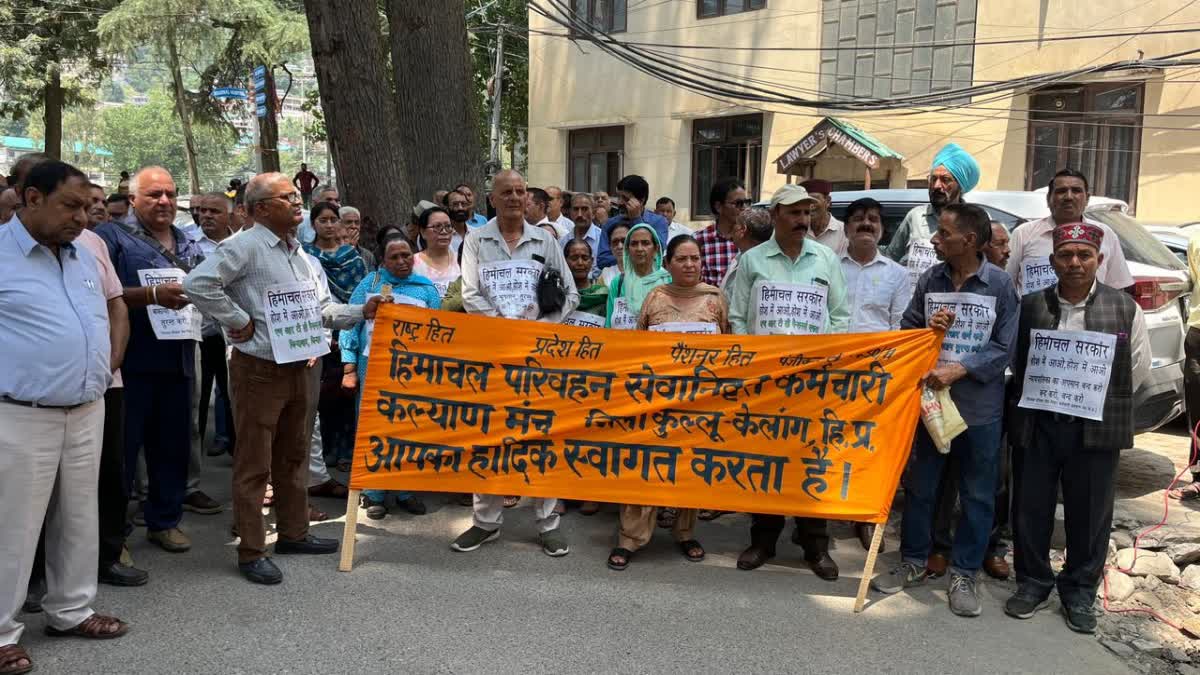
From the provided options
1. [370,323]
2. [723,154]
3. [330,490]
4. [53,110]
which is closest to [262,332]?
[370,323]

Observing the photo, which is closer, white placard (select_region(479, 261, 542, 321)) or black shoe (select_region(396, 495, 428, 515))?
white placard (select_region(479, 261, 542, 321))

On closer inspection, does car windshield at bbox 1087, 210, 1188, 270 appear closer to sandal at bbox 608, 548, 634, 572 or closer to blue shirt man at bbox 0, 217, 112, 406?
sandal at bbox 608, 548, 634, 572

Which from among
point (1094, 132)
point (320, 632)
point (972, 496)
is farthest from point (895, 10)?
point (320, 632)

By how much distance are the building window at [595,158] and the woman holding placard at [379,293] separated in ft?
47.5

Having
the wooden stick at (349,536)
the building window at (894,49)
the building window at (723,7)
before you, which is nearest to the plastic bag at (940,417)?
the wooden stick at (349,536)

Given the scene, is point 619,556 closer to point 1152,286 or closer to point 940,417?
point 940,417

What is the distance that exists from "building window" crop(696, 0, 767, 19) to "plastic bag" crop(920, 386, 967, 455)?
14260 millimetres

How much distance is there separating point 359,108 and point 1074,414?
616 centimetres

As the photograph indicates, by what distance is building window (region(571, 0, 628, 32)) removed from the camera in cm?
1958

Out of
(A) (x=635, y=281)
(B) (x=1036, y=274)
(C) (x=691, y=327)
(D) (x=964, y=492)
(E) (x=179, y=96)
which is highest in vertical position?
(E) (x=179, y=96)

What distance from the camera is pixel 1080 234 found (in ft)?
13.9

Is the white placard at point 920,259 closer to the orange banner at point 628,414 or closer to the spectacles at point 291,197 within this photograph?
the orange banner at point 628,414

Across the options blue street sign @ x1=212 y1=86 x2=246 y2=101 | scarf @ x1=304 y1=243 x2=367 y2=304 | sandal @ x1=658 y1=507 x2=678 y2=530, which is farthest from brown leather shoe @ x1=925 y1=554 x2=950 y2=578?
blue street sign @ x1=212 y1=86 x2=246 y2=101

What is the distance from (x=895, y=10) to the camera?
15.6 meters
